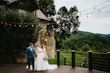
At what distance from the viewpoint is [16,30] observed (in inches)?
991

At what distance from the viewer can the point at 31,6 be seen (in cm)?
3141

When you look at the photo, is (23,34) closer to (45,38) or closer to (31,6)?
(31,6)

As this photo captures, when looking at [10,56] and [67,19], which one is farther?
[67,19]

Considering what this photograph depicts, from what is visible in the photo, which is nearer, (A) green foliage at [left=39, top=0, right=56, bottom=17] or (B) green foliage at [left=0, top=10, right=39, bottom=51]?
(B) green foliage at [left=0, top=10, right=39, bottom=51]

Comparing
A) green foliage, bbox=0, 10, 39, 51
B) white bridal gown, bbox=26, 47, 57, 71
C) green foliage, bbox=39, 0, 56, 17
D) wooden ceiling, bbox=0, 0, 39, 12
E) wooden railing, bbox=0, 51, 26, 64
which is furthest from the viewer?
green foliage, bbox=39, 0, 56, 17

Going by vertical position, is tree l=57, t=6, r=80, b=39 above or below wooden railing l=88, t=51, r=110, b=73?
above

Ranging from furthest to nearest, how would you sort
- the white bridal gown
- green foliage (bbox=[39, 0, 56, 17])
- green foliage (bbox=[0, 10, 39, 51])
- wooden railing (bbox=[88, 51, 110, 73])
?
green foliage (bbox=[39, 0, 56, 17]) → green foliage (bbox=[0, 10, 39, 51]) → the white bridal gown → wooden railing (bbox=[88, 51, 110, 73])

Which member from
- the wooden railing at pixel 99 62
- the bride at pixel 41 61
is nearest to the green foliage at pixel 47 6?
the bride at pixel 41 61

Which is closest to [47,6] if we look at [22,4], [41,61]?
[22,4]

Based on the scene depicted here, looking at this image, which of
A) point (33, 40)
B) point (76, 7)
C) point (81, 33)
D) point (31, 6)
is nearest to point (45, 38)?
point (31, 6)

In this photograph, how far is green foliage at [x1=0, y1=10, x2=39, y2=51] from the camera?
24438mm

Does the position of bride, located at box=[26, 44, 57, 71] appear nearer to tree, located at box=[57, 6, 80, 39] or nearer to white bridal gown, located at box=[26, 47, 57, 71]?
white bridal gown, located at box=[26, 47, 57, 71]

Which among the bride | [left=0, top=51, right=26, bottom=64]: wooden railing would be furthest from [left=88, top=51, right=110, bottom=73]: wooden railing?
[left=0, top=51, right=26, bottom=64]: wooden railing

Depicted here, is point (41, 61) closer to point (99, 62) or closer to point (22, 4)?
point (99, 62)
